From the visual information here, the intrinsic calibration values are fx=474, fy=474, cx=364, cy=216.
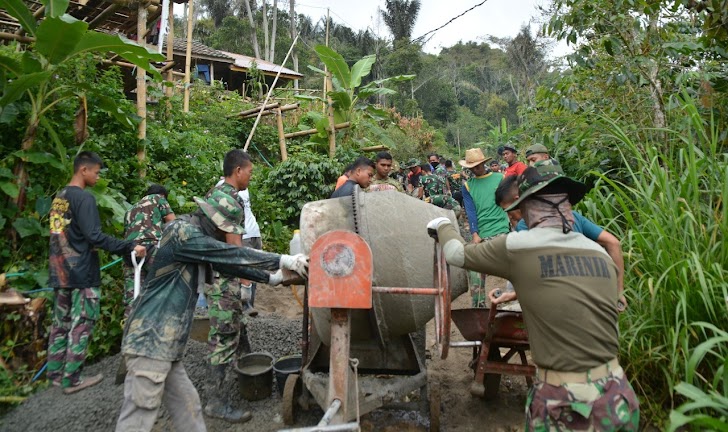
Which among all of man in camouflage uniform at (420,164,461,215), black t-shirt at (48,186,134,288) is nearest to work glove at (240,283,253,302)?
black t-shirt at (48,186,134,288)

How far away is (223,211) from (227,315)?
1.17m

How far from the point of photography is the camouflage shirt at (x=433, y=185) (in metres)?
8.38

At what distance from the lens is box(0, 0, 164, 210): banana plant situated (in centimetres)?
415

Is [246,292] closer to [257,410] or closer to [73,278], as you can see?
[73,278]

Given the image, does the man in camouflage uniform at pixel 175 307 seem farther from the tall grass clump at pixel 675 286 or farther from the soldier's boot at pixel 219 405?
the tall grass clump at pixel 675 286

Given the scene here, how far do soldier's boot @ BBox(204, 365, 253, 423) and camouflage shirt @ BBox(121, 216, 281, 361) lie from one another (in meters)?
1.00

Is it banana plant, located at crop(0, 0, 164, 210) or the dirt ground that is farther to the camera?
banana plant, located at crop(0, 0, 164, 210)

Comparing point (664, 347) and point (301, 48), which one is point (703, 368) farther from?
point (301, 48)

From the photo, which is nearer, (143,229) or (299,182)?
(143,229)

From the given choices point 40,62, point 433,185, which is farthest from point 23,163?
point 433,185

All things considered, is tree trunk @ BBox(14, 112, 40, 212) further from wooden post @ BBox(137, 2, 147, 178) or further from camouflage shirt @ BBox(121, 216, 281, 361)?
camouflage shirt @ BBox(121, 216, 281, 361)

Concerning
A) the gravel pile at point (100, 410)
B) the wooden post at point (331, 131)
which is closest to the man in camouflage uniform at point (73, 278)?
the gravel pile at point (100, 410)

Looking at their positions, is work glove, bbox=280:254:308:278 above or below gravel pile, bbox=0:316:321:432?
above

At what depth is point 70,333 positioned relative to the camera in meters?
3.87
